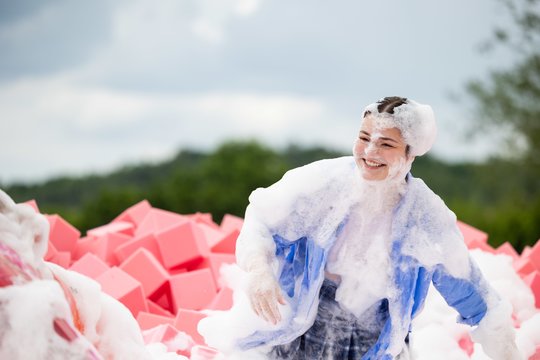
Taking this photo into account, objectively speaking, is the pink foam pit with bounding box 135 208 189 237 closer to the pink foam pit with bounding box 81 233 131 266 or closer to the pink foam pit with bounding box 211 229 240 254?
the pink foam pit with bounding box 81 233 131 266

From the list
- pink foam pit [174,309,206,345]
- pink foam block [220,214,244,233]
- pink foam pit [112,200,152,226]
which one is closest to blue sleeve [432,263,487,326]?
pink foam pit [174,309,206,345]

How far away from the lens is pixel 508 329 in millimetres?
2092

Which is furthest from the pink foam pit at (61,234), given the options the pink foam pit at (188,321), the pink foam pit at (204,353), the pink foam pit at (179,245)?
the pink foam pit at (204,353)

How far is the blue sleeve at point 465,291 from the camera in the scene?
205 centimetres

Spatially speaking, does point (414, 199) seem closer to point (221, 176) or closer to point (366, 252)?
point (366, 252)

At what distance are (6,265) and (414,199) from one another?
1.11 m

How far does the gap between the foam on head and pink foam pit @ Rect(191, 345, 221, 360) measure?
928 millimetres

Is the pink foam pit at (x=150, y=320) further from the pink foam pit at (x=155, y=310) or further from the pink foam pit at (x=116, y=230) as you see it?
the pink foam pit at (x=116, y=230)

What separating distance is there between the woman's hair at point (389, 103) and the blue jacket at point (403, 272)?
0.65 ft

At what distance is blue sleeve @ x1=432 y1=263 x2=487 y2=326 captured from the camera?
2.05 m

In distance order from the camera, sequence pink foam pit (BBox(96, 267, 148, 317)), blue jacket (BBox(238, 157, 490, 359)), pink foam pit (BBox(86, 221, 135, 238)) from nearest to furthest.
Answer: blue jacket (BBox(238, 157, 490, 359)) < pink foam pit (BBox(96, 267, 148, 317)) < pink foam pit (BBox(86, 221, 135, 238))

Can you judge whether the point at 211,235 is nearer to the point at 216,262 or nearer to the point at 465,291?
the point at 216,262

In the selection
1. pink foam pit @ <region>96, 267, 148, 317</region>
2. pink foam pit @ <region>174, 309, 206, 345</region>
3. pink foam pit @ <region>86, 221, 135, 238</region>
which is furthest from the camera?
pink foam pit @ <region>86, 221, 135, 238</region>

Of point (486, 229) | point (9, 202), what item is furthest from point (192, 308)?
point (486, 229)
